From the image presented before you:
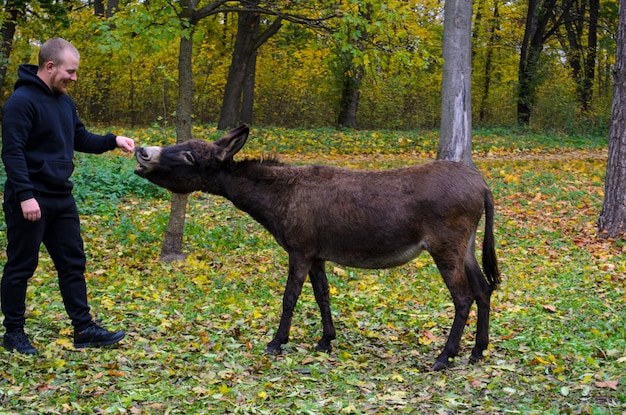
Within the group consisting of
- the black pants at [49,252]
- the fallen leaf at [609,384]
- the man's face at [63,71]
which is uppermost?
the man's face at [63,71]

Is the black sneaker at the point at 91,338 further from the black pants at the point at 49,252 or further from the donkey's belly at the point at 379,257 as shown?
the donkey's belly at the point at 379,257

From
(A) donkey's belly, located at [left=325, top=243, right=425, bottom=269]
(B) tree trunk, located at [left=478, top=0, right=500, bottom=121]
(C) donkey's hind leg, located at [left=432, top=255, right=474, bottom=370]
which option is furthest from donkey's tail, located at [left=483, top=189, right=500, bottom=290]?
(B) tree trunk, located at [left=478, top=0, right=500, bottom=121]

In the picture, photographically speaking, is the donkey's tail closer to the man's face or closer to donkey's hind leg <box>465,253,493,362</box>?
donkey's hind leg <box>465,253,493,362</box>

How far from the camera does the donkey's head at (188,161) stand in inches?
247

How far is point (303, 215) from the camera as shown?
6.34 meters

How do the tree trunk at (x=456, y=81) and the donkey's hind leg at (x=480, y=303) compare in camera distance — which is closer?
the donkey's hind leg at (x=480, y=303)

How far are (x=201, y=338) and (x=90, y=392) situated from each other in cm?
158

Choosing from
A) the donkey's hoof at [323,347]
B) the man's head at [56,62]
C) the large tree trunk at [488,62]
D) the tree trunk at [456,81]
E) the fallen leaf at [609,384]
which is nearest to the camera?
the fallen leaf at [609,384]

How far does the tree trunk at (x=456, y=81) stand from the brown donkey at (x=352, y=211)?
727 cm

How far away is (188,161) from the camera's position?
21.0ft

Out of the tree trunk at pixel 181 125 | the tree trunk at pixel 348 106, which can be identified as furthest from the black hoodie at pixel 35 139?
the tree trunk at pixel 348 106

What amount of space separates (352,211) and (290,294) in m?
0.97

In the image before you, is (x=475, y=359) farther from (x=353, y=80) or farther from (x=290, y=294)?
(x=353, y=80)

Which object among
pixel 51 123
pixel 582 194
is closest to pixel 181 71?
pixel 51 123
